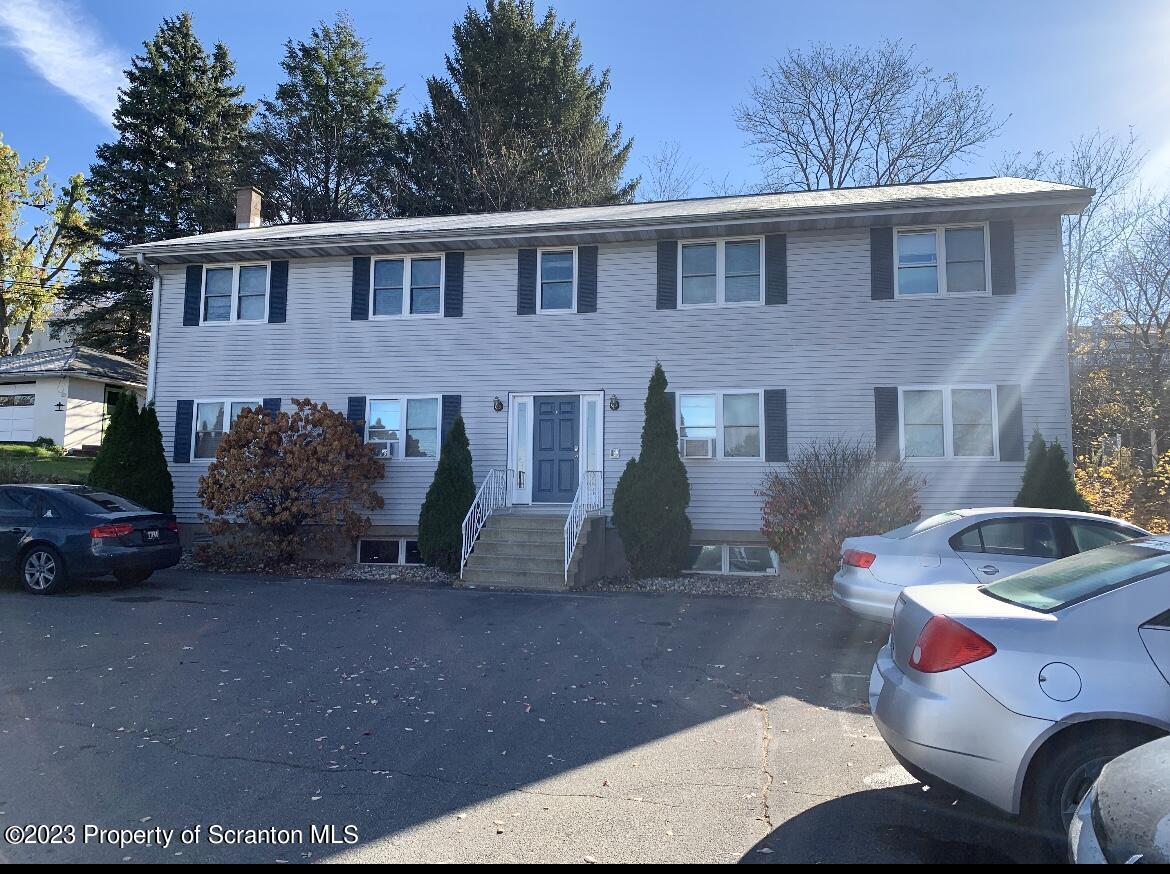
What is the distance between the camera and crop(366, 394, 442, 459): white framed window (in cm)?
1428

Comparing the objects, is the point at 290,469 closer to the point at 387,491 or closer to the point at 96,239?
the point at 387,491

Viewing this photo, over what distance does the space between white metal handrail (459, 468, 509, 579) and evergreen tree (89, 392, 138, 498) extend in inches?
253

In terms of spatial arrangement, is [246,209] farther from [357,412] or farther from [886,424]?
[886,424]

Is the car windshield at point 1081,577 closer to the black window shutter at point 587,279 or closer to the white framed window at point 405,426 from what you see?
the black window shutter at point 587,279

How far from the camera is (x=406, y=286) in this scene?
14695mm

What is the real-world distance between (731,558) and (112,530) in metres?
9.45

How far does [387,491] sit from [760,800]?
11336 mm

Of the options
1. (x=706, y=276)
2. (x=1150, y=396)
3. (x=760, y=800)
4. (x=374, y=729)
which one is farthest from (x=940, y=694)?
(x=1150, y=396)

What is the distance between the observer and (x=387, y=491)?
46.8 ft

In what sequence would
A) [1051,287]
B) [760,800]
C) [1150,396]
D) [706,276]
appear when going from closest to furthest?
[760,800] < [1051,287] < [706,276] < [1150,396]

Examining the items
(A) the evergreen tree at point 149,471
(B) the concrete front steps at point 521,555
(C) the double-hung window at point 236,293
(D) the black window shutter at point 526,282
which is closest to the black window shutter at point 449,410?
(D) the black window shutter at point 526,282

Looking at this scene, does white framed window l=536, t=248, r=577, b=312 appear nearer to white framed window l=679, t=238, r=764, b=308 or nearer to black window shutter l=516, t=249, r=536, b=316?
black window shutter l=516, t=249, r=536, b=316

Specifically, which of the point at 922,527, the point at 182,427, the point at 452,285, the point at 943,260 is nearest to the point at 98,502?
the point at 182,427

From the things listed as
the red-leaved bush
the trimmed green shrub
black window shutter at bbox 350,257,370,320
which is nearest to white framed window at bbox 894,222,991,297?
the trimmed green shrub
